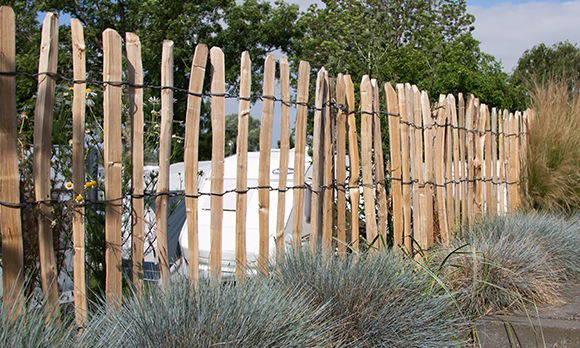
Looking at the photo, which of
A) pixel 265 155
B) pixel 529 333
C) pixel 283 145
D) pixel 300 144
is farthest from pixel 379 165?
pixel 529 333

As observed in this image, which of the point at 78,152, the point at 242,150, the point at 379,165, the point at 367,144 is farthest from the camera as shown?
the point at 379,165

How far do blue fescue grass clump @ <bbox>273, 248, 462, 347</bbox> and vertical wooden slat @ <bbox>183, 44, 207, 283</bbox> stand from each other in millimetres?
502

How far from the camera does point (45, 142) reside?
1.99m

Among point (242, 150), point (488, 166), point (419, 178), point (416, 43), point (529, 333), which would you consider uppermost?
point (416, 43)

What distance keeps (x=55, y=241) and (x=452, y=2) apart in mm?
23946

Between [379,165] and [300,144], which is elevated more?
[300,144]

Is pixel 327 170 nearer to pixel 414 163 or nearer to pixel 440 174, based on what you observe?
pixel 414 163

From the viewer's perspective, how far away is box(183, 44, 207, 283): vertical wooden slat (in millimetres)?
2430

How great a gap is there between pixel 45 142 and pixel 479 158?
4743 mm

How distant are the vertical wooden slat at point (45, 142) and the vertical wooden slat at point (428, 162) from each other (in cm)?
316

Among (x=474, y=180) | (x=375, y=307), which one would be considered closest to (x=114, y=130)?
(x=375, y=307)

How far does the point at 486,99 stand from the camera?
13.3m

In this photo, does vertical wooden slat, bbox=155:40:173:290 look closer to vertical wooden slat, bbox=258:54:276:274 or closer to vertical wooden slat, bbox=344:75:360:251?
vertical wooden slat, bbox=258:54:276:274

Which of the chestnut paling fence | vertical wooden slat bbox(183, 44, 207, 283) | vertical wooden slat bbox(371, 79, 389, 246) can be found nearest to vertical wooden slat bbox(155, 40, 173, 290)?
the chestnut paling fence
